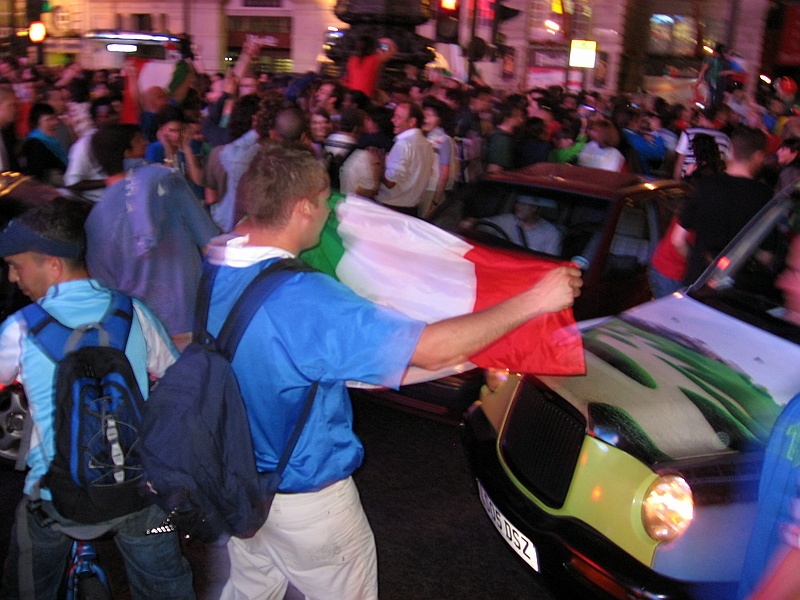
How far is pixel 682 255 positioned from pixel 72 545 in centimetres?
399

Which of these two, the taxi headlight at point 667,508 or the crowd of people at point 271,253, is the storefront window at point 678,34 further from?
the taxi headlight at point 667,508

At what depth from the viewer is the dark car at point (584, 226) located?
16.0 ft

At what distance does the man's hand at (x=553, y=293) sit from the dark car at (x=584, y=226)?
8.83 ft

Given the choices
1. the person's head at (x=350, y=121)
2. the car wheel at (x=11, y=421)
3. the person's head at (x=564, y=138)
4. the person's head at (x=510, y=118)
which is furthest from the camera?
the person's head at (x=564, y=138)

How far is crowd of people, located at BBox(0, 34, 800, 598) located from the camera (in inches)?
83.8

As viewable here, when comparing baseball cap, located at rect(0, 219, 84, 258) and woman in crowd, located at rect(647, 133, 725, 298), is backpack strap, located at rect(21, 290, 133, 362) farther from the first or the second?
woman in crowd, located at rect(647, 133, 725, 298)

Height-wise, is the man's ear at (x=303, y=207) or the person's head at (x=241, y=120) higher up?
the man's ear at (x=303, y=207)

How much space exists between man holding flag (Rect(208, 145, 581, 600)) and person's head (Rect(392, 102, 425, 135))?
223 inches

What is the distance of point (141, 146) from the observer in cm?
516

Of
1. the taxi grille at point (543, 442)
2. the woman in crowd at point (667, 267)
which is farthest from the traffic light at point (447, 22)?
the taxi grille at point (543, 442)

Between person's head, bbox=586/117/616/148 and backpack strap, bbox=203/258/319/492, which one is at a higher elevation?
backpack strap, bbox=203/258/319/492

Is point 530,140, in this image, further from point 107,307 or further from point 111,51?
point 111,51

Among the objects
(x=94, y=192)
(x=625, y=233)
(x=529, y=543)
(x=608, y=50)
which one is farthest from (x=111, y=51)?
(x=529, y=543)

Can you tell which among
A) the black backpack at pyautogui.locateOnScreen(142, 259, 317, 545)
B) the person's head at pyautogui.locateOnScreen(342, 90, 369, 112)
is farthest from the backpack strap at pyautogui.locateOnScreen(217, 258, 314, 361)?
the person's head at pyautogui.locateOnScreen(342, 90, 369, 112)
